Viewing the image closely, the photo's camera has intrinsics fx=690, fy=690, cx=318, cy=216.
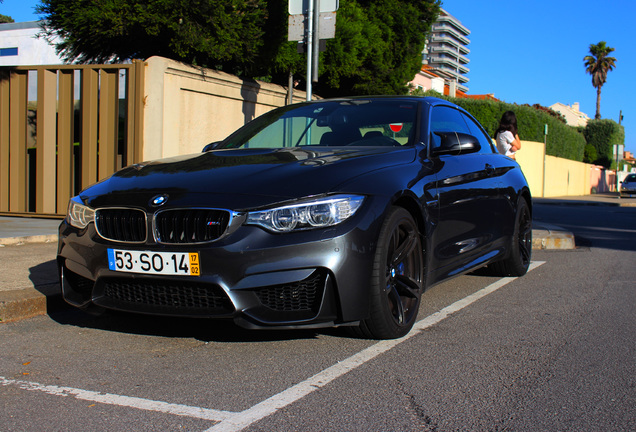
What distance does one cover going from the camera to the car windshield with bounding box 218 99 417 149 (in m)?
4.74

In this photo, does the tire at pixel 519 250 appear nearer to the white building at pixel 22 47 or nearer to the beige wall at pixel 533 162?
the beige wall at pixel 533 162

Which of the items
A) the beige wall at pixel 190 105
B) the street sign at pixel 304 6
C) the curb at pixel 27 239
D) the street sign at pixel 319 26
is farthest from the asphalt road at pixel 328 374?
the street sign at pixel 304 6

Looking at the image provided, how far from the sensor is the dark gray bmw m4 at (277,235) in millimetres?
3361

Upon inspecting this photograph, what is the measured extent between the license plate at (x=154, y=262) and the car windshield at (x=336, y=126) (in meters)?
1.59

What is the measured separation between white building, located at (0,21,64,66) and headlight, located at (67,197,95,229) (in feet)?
103

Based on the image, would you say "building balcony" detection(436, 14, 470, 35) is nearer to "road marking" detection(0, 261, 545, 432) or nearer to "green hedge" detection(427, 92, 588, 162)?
"green hedge" detection(427, 92, 588, 162)

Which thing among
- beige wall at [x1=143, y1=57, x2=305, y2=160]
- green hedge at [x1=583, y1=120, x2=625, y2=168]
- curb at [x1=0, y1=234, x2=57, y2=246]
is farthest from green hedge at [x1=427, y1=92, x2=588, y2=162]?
curb at [x1=0, y1=234, x2=57, y2=246]

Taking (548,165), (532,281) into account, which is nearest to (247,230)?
(532,281)

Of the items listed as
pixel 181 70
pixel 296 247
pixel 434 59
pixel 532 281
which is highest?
pixel 434 59

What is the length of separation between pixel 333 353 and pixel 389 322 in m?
0.36

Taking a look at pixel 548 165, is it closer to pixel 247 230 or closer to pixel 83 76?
pixel 83 76

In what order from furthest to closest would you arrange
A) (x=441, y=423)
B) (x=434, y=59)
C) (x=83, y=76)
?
1. (x=434, y=59)
2. (x=83, y=76)
3. (x=441, y=423)

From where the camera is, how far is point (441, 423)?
2.69 meters

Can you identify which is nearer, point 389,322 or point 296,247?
point 296,247
